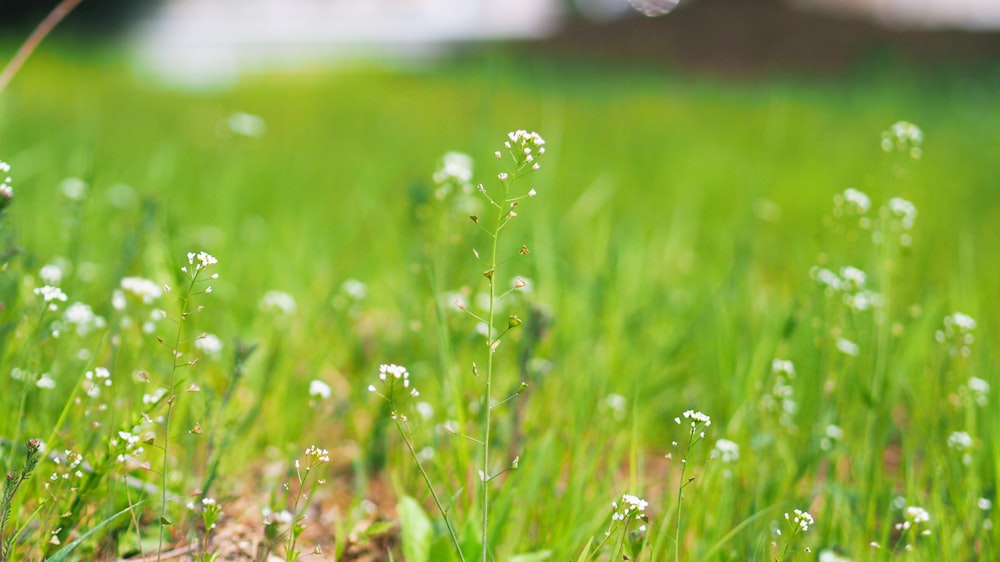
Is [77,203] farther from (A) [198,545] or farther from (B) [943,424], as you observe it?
(B) [943,424]

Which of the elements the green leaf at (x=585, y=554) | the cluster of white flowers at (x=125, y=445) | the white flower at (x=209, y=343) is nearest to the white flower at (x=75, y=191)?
the white flower at (x=209, y=343)

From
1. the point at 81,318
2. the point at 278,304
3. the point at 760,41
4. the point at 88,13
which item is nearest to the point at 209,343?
the point at 81,318

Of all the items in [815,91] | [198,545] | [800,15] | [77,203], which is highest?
[800,15]

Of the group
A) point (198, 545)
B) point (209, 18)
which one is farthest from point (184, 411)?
point (209, 18)

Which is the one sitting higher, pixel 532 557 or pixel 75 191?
pixel 75 191

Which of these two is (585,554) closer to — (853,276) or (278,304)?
(853,276)

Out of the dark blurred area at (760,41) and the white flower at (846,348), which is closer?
the white flower at (846,348)

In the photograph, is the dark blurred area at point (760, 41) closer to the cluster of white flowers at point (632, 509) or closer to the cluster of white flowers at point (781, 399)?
the cluster of white flowers at point (781, 399)
